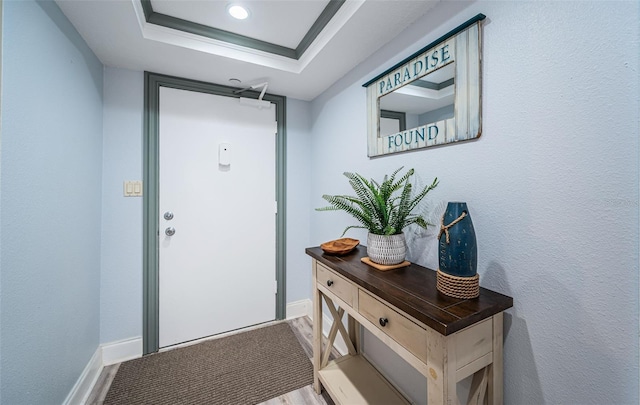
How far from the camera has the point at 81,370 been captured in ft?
4.60

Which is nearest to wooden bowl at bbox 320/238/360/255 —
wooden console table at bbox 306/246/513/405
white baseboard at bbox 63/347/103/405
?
wooden console table at bbox 306/246/513/405

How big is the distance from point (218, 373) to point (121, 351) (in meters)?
0.75

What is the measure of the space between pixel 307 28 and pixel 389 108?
2.37 ft

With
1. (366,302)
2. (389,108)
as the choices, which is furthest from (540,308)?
(389,108)

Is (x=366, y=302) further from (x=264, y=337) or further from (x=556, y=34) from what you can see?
(x=264, y=337)

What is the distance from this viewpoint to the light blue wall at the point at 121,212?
1.67 m

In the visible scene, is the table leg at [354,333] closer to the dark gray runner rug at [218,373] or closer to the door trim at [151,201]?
the dark gray runner rug at [218,373]

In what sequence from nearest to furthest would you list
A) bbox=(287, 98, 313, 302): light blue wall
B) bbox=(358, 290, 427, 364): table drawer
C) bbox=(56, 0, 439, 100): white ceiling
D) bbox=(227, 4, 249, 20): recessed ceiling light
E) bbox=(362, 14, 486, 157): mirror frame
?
1. bbox=(358, 290, 427, 364): table drawer
2. bbox=(362, 14, 486, 157): mirror frame
3. bbox=(56, 0, 439, 100): white ceiling
4. bbox=(227, 4, 249, 20): recessed ceiling light
5. bbox=(287, 98, 313, 302): light blue wall

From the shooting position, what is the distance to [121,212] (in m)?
1.71

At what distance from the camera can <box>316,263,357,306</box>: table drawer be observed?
1.13 meters

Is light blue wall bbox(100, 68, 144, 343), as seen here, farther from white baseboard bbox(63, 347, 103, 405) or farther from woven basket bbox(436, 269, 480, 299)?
woven basket bbox(436, 269, 480, 299)

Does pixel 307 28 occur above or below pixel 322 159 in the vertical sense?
above

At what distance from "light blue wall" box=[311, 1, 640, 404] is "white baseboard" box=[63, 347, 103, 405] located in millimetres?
2058

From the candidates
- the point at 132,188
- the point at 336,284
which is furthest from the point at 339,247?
the point at 132,188
